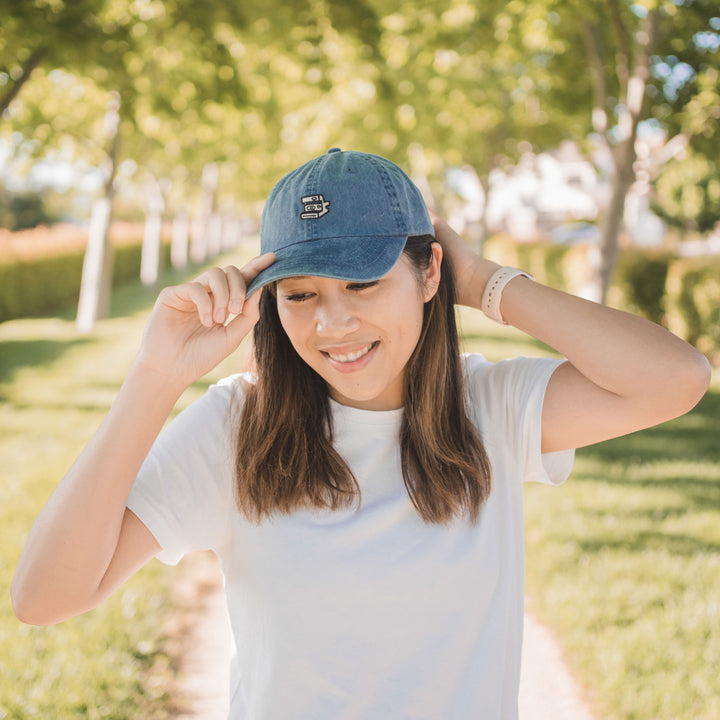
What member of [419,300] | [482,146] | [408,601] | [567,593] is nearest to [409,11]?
[567,593]

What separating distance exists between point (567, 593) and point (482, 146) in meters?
14.8

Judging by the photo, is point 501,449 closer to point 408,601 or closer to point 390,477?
point 390,477

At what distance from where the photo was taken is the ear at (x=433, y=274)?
6.24ft

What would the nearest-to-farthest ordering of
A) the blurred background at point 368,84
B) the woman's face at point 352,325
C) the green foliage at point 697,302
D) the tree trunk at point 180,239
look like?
the woman's face at point 352,325, the blurred background at point 368,84, the green foliage at point 697,302, the tree trunk at point 180,239

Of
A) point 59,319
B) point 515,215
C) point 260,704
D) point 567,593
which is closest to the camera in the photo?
point 260,704

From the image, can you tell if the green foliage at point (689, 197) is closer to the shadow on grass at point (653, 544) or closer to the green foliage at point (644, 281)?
the green foliage at point (644, 281)

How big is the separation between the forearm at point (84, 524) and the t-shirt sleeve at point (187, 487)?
0.21 feet

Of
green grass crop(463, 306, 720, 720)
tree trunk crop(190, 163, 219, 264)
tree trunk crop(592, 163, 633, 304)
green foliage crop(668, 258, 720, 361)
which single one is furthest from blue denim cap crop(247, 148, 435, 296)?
tree trunk crop(190, 163, 219, 264)

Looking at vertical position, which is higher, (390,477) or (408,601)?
(390,477)

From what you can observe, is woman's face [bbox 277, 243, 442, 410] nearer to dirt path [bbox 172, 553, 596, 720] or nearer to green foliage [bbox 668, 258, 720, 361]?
dirt path [bbox 172, 553, 596, 720]

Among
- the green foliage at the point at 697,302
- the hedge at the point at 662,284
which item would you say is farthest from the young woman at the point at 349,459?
the green foliage at the point at 697,302

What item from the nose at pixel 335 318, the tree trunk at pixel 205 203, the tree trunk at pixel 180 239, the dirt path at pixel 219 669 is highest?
the tree trunk at pixel 205 203

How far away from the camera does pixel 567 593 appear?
13.3 ft

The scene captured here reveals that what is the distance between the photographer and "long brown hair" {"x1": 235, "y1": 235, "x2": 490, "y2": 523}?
5.55ft
